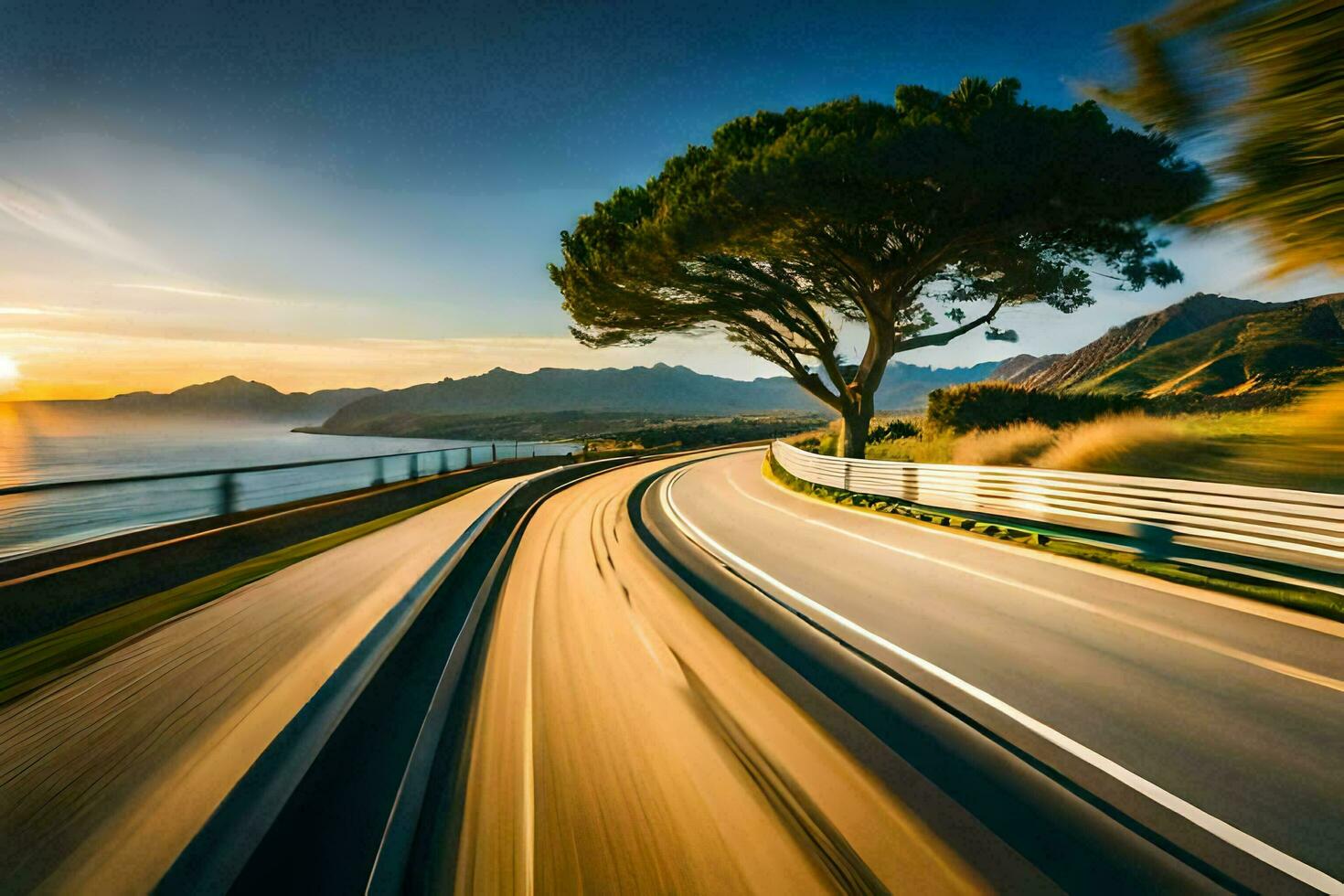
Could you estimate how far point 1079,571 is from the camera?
6.98 metres

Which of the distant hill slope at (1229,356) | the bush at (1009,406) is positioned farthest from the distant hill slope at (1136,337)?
the bush at (1009,406)

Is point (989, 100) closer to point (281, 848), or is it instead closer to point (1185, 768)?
point (1185, 768)

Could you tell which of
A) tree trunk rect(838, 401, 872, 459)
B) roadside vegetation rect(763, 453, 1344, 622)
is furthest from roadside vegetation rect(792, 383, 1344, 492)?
tree trunk rect(838, 401, 872, 459)

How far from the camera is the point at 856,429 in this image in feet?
65.1

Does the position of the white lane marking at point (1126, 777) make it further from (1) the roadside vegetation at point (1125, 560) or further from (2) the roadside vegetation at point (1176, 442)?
(1) the roadside vegetation at point (1125, 560)

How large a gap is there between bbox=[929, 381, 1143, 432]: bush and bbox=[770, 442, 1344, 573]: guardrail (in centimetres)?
1022

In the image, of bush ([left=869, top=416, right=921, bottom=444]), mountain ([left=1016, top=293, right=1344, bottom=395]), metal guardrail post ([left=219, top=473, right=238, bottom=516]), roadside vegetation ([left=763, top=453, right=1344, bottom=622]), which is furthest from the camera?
mountain ([left=1016, top=293, right=1344, bottom=395])

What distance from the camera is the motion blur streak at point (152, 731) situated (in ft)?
7.54

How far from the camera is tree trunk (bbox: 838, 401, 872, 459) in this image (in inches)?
774

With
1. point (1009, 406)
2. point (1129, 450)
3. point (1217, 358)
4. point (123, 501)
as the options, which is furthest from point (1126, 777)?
point (1217, 358)

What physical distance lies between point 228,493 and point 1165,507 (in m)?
11.4

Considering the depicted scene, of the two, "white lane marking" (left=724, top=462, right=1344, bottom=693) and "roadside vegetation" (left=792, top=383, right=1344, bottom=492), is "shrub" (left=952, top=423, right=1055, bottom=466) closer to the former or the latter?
"roadside vegetation" (left=792, top=383, right=1344, bottom=492)

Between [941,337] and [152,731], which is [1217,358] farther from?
[152,731]

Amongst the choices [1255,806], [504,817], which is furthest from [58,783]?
[1255,806]
